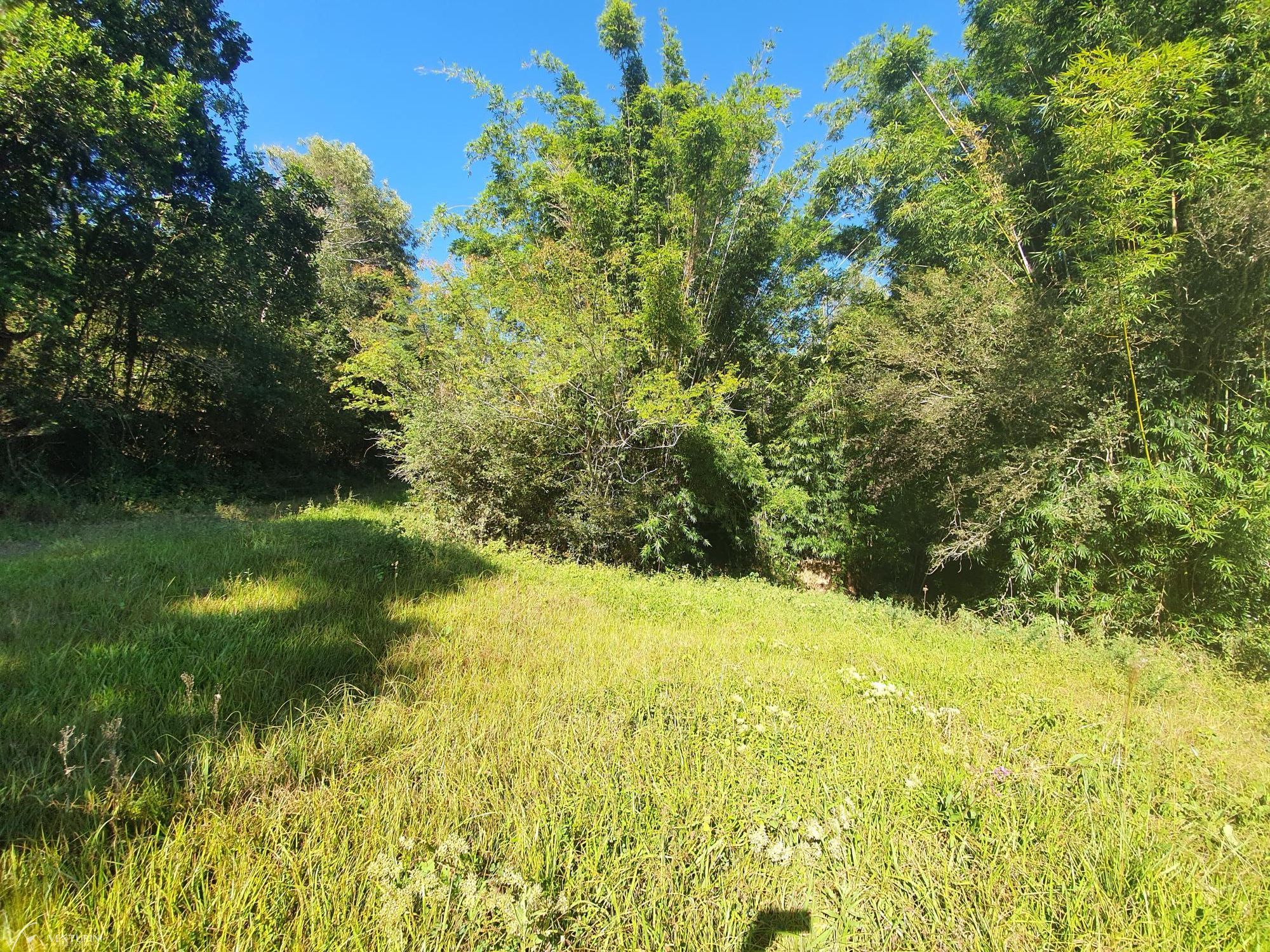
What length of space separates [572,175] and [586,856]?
27.4ft

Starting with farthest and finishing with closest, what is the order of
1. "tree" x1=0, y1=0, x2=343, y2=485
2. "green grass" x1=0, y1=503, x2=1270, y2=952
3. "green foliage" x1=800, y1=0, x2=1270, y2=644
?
"tree" x1=0, y1=0, x2=343, y2=485 < "green foliage" x1=800, y1=0, x2=1270, y2=644 < "green grass" x1=0, y1=503, x2=1270, y2=952

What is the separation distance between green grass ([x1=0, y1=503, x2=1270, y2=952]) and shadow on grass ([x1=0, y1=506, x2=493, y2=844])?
15 millimetres

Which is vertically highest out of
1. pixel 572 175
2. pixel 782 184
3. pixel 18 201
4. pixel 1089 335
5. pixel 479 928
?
pixel 782 184

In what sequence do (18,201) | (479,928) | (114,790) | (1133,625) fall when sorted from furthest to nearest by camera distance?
1. (18,201)
2. (1133,625)
3. (114,790)
4. (479,928)

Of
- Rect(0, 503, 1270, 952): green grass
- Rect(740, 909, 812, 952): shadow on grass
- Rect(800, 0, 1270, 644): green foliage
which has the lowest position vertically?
Rect(740, 909, 812, 952): shadow on grass

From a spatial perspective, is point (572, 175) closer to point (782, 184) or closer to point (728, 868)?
point (782, 184)

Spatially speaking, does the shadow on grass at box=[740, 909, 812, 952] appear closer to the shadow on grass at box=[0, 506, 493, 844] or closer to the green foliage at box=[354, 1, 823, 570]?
the shadow on grass at box=[0, 506, 493, 844]

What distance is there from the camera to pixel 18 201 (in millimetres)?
6223

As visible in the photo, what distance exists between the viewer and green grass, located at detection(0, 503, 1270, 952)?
1204 mm

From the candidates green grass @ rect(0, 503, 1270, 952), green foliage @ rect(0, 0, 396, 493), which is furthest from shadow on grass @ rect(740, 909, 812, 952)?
green foliage @ rect(0, 0, 396, 493)

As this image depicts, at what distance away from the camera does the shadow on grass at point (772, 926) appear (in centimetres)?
124

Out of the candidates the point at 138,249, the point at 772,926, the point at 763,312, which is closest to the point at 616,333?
the point at 763,312

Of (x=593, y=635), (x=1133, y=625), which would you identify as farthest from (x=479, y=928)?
(x=1133, y=625)

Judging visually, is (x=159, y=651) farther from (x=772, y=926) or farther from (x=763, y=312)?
(x=763, y=312)
